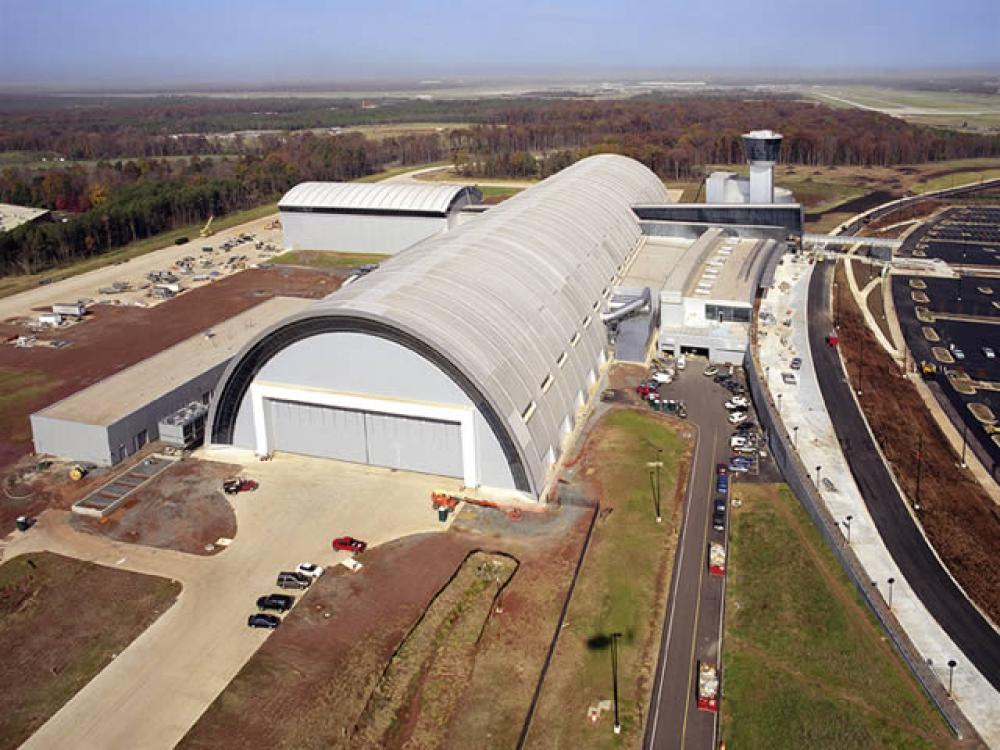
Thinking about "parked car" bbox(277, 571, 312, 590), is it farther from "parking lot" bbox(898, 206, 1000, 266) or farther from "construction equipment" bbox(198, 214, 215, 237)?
"construction equipment" bbox(198, 214, 215, 237)

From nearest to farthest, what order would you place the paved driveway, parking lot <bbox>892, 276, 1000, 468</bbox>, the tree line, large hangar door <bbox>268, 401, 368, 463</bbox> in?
the paved driveway < large hangar door <bbox>268, 401, 368, 463</bbox> < parking lot <bbox>892, 276, 1000, 468</bbox> < the tree line

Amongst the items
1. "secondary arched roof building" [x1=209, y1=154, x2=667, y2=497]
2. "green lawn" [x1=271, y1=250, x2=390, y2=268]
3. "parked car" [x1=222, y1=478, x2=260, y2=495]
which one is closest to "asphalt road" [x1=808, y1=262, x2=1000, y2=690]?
"secondary arched roof building" [x1=209, y1=154, x2=667, y2=497]

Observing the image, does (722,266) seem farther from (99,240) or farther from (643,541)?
(99,240)

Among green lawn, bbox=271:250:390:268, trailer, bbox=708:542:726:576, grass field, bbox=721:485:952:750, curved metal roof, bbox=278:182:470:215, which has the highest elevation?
curved metal roof, bbox=278:182:470:215

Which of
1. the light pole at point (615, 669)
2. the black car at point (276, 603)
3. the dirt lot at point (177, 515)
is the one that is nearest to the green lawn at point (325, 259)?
the dirt lot at point (177, 515)

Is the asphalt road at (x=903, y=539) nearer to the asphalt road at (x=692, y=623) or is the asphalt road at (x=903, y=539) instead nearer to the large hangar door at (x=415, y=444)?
the asphalt road at (x=692, y=623)

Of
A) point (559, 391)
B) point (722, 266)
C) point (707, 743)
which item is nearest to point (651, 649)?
point (707, 743)
